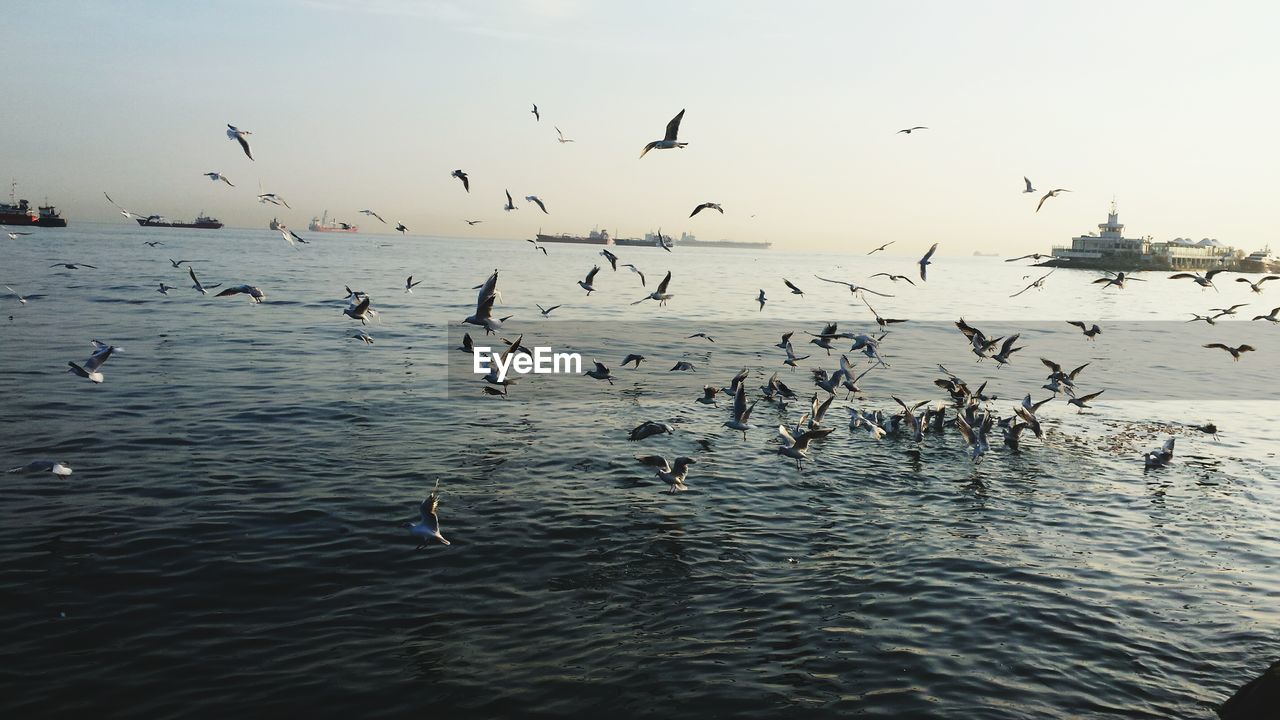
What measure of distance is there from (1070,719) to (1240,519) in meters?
10.3

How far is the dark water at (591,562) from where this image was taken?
8500 millimetres

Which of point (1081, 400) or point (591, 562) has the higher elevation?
point (1081, 400)

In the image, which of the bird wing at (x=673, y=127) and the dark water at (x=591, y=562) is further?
the bird wing at (x=673, y=127)

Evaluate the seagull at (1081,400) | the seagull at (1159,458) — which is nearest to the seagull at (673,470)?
the seagull at (1081,400)

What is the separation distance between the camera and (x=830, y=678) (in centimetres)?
884

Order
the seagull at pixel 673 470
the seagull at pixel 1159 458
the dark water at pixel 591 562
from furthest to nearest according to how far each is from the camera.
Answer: the seagull at pixel 1159 458 → the seagull at pixel 673 470 → the dark water at pixel 591 562

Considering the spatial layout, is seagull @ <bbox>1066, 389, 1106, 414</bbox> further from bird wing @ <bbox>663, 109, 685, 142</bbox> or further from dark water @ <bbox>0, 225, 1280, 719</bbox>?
bird wing @ <bbox>663, 109, 685, 142</bbox>

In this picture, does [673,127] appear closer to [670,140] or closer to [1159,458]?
[670,140]

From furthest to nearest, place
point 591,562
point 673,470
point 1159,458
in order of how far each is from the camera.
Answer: point 1159,458, point 673,470, point 591,562

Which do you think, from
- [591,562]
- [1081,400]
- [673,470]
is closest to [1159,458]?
[1081,400]

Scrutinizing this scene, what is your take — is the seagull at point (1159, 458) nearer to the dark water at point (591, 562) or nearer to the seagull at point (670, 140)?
the dark water at point (591, 562)

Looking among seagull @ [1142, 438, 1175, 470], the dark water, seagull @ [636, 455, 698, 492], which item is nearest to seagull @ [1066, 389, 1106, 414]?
the dark water

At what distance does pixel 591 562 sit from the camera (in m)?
11.9

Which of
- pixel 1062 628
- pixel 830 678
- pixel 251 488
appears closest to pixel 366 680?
pixel 830 678
